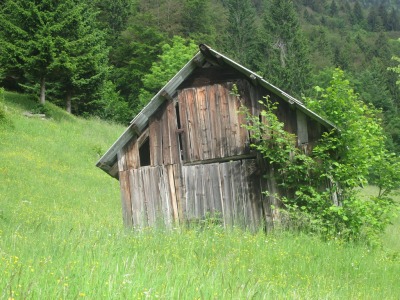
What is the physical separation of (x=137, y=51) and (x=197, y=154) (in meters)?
43.5

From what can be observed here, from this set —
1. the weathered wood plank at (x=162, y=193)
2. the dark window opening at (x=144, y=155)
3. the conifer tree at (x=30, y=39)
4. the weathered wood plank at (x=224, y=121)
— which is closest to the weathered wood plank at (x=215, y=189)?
the weathered wood plank at (x=224, y=121)

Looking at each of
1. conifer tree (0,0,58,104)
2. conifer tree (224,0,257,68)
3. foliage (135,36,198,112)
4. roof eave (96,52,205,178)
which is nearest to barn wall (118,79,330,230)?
roof eave (96,52,205,178)

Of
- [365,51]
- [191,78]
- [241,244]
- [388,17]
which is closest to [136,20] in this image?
[191,78]

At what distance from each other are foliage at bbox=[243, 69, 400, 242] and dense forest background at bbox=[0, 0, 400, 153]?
762 centimetres

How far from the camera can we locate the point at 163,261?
6.65 m

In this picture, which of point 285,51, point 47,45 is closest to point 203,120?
point 47,45

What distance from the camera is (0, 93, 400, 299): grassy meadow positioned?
4359mm

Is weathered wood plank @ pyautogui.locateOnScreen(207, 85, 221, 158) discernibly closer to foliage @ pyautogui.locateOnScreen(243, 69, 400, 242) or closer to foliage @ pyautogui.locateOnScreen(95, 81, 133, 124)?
foliage @ pyautogui.locateOnScreen(243, 69, 400, 242)

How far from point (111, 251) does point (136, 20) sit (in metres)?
56.4

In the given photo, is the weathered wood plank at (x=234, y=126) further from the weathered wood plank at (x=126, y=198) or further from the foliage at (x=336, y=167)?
the weathered wood plank at (x=126, y=198)

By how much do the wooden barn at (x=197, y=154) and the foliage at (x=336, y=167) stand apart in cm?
63

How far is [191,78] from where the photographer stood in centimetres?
1459

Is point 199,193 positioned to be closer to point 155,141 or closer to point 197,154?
point 197,154

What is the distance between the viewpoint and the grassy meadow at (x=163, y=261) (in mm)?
4359
